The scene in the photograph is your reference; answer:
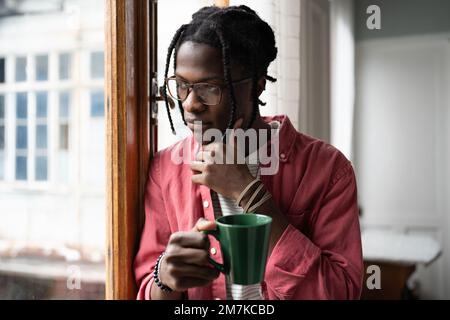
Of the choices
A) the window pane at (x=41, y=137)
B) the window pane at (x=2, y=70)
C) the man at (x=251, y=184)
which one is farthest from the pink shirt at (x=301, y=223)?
the window pane at (x=2, y=70)

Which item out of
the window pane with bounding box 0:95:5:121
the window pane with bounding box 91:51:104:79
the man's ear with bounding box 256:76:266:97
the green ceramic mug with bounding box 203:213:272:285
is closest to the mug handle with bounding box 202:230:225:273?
the green ceramic mug with bounding box 203:213:272:285

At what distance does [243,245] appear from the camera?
0.59 metres

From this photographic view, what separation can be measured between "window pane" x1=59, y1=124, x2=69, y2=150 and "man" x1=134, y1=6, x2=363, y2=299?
197 millimetres

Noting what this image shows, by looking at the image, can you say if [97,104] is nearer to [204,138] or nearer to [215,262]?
[204,138]

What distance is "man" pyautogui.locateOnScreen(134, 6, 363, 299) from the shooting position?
678mm

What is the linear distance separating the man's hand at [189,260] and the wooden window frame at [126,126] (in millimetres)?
112

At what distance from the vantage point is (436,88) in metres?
0.73

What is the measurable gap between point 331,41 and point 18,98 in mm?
530

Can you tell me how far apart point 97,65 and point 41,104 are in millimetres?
121

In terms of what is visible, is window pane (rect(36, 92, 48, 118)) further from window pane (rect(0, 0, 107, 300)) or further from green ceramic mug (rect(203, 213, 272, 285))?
green ceramic mug (rect(203, 213, 272, 285))

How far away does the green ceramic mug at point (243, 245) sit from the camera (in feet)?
1.94
